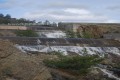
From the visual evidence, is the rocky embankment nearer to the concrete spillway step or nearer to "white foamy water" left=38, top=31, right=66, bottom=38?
the concrete spillway step

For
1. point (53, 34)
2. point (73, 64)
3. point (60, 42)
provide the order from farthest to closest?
point (53, 34) → point (60, 42) → point (73, 64)

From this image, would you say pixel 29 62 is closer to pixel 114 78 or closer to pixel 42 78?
pixel 42 78

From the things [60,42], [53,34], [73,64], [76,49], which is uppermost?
[73,64]

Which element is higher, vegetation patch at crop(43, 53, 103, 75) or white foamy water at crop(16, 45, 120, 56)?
vegetation patch at crop(43, 53, 103, 75)

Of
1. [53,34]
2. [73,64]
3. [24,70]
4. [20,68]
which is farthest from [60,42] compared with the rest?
[24,70]

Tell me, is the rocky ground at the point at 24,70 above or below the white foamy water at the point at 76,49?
above

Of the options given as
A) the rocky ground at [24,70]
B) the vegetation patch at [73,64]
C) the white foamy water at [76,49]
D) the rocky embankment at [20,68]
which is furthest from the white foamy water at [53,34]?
the rocky embankment at [20,68]

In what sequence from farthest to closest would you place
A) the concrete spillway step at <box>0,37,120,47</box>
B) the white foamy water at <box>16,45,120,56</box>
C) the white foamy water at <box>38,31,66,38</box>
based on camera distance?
the white foamy water at <box>38,31,66,38</box> < the concrete spillway step at <box>0,37,120,47</box> < the white foamy water at <box>16,45,120,56</box>

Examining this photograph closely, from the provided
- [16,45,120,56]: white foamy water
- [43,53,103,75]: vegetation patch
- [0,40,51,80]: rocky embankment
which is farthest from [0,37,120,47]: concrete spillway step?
[0,40,51,80]: rocky embankment

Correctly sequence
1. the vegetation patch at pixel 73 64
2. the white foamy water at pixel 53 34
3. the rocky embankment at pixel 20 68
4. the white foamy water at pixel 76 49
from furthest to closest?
1. the white foamy water at pixel 53 34
2. the white foamy water at pixel 76 49
3. the vegetation patch at pixel 73 64
4. the rocky embankment at pixel 20 68

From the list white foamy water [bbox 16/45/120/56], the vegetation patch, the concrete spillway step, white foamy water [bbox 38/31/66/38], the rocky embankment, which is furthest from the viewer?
white foamy water [bbox 38/31/66/38]

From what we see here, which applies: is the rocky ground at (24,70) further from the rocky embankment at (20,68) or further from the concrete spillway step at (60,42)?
the concrete spillway step at (60,42)

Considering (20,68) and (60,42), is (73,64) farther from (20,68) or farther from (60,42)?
(60,42)

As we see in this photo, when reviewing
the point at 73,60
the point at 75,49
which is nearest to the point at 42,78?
the point at 73,60
